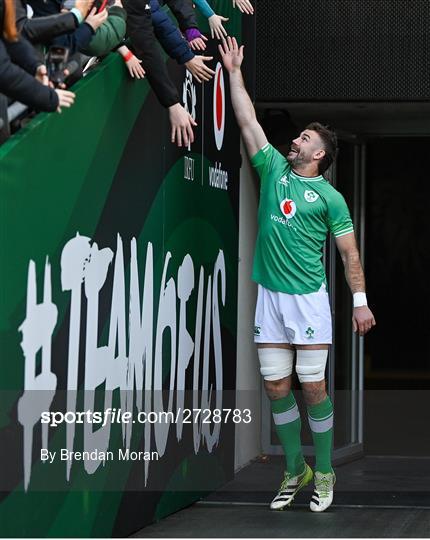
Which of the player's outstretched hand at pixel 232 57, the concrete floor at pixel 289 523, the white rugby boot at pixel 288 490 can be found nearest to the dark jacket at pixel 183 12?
the player's outstretched hand at pixel 232 57

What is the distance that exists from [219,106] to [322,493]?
2.32 meters

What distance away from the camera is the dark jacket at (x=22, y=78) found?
14.8 ft

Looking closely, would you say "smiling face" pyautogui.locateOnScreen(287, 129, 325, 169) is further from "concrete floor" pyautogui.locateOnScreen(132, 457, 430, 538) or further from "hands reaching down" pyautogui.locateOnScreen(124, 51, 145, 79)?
"concrete floor" pyautogui.locateOnScreen(132, 457, 430, 538)

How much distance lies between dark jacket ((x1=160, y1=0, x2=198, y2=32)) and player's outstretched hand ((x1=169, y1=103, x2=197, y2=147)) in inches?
19.9

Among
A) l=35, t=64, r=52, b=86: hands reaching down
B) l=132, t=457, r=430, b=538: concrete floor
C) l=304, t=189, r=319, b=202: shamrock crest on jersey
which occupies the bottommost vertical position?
l=132, t=457, r=430, b=538: concrete floor

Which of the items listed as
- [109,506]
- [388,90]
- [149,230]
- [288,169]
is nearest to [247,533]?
[109,506]

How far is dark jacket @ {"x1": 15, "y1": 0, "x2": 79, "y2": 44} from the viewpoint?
15.8 feet

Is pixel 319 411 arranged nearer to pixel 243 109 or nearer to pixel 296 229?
pixel 296 229

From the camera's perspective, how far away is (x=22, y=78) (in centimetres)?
453

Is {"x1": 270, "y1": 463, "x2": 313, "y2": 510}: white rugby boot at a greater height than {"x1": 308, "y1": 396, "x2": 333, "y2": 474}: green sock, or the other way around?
{"x1": 308, "y1": 396, "x2": 333, "y2": 474}: green sock

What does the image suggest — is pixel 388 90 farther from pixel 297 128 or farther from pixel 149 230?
pixel 149 230

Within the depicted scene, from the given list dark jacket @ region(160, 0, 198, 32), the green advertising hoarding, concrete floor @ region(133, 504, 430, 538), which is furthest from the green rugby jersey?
concrete floor @ region(133, 504, 430, 538)

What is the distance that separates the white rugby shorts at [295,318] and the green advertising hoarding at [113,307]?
16.7 inches

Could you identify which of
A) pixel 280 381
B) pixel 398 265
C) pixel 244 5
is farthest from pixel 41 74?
pixel 398 265
